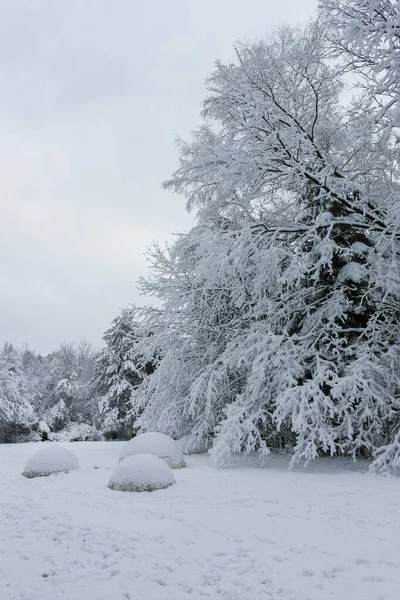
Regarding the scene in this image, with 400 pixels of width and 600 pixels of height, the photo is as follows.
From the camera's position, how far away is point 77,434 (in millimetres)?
30109

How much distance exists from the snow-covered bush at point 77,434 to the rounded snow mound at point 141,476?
23.1m

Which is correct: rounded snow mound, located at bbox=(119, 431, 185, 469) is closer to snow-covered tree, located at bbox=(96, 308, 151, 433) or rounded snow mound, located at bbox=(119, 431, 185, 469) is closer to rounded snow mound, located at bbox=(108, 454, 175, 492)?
rounded snow mound, located at bbox=(108, 454, 175, 492)

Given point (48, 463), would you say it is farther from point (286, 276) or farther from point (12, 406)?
point (12, 406)

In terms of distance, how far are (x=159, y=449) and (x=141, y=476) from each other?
2114 millimetres

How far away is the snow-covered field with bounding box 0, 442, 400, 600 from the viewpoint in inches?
135

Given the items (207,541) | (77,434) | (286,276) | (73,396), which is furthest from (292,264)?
(73,396)

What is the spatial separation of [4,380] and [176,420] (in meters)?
19.4

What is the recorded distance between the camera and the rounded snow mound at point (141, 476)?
681cm

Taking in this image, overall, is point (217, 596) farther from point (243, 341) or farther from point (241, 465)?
point (243, 341)

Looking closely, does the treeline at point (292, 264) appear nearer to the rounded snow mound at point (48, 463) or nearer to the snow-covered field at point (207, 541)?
the snow-covered field at point (207, 541)

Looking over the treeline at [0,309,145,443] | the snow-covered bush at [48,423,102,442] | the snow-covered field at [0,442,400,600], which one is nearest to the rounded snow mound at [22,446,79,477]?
the snow-covered field at [0,442,400,600]

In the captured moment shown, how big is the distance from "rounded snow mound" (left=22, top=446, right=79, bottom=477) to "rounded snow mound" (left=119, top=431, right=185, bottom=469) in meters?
1.15

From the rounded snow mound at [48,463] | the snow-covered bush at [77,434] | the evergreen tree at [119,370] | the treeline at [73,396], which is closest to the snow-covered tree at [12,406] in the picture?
the treeline at [73,396]

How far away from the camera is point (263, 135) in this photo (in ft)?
32.8
